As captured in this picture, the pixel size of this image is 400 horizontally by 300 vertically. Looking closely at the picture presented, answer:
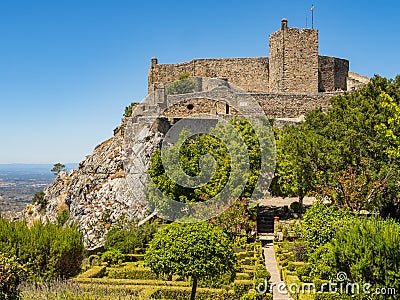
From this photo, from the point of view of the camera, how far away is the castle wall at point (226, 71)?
39.2 meters

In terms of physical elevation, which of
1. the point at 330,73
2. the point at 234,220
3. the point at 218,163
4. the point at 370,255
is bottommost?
the point at 234,220

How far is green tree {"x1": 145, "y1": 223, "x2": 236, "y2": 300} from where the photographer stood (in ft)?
38.1

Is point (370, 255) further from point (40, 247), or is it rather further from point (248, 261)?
point (40, 247)

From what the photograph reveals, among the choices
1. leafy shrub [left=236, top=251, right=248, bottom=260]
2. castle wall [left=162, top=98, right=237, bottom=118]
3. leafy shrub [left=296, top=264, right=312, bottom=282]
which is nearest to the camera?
leafy shrub [left=296, top=264, right=312, bottom=282]

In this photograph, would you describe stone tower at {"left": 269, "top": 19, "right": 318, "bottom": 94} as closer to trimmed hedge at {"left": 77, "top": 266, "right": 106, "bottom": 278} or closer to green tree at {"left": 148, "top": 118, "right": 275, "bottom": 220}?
green tree at {"left": 148, "top": 118, "right": 275, "bottom": 220}

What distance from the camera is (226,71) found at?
4075 centimetres

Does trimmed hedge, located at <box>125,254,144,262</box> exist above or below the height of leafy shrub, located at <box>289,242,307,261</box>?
below

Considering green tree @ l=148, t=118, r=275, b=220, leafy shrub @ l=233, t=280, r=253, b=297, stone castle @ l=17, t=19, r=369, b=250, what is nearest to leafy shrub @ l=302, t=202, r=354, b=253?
leafy shrub @ l=233, t=280, r=253, b=297

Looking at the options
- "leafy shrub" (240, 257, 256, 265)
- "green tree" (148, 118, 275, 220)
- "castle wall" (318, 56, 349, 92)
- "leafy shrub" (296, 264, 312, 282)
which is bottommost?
"leafy shrub" (240, 257, 256, 265)

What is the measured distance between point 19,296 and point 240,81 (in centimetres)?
A: 3186

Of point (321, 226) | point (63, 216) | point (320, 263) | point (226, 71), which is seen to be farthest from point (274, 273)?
point (226, 71)

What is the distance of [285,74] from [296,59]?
1.36 meters

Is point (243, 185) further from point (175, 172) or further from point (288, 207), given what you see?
point (288, 207)

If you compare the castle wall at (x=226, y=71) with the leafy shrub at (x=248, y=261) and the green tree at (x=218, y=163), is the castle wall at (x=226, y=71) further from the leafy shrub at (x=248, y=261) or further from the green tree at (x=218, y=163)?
the leafy shrub at (x=248, y=261)
